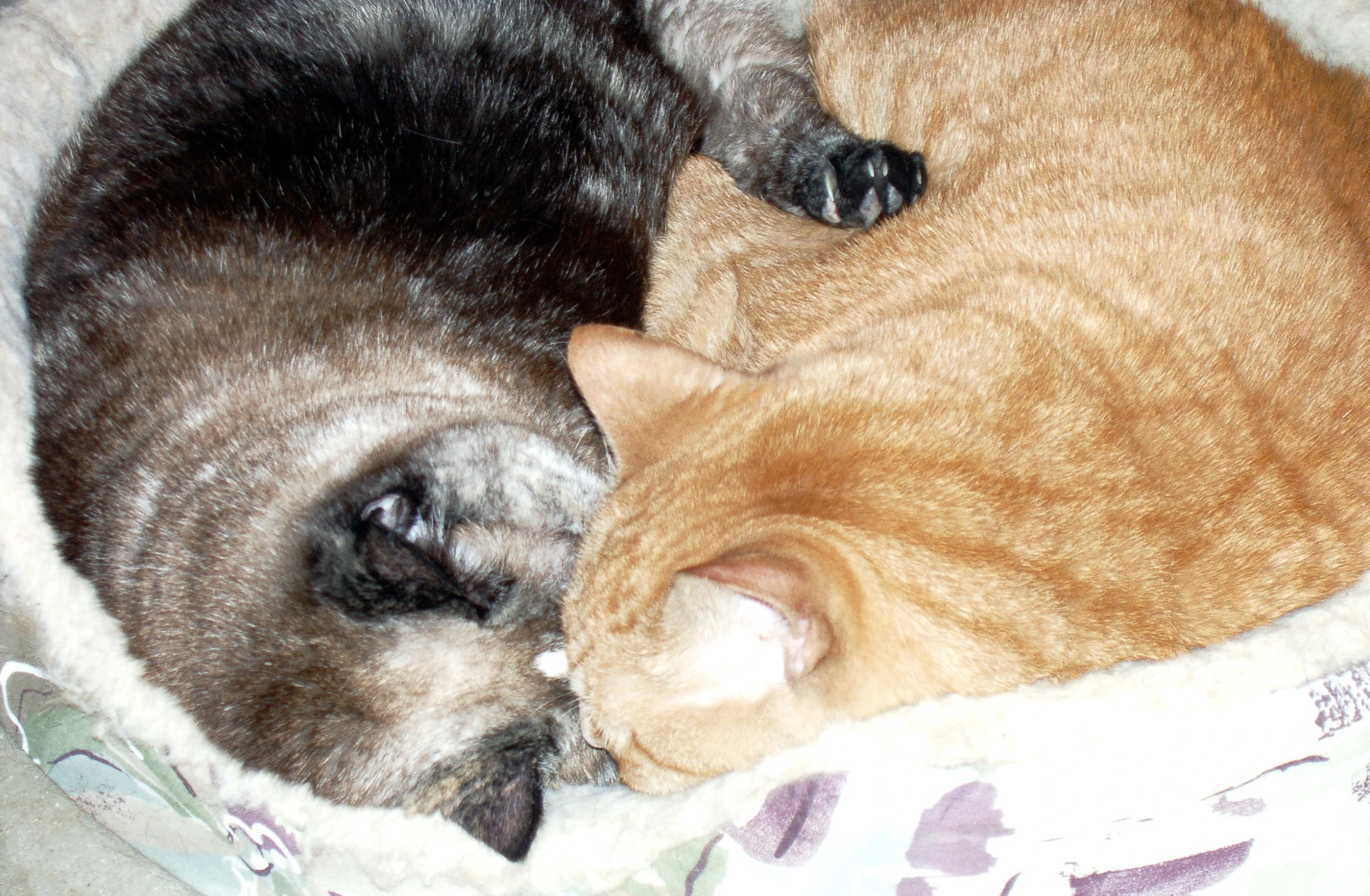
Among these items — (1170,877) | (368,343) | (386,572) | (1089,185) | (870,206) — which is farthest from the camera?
(870,206)

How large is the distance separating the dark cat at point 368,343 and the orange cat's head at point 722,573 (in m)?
0.21

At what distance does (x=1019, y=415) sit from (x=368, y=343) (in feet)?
3.59

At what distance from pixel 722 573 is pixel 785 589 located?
0.23 feet

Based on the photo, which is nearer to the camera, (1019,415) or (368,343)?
(1019,415)

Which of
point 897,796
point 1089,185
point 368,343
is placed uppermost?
point 1089,185

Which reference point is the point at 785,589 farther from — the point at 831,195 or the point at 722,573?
the point at 831,195

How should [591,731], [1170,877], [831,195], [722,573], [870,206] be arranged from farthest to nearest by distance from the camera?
[831,195], [870,206], [591,731], [1170,877], [722,573]

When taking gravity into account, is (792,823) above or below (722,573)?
below

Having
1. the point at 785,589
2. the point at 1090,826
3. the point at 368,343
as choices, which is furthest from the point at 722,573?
the point at 368,343

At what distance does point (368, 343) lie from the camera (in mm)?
1824

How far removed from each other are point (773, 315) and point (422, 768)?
3.08ft

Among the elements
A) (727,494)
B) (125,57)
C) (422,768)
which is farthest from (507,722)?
(125,57)

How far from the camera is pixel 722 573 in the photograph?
3.42 feet

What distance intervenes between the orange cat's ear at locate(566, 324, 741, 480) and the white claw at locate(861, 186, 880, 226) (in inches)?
27.2
